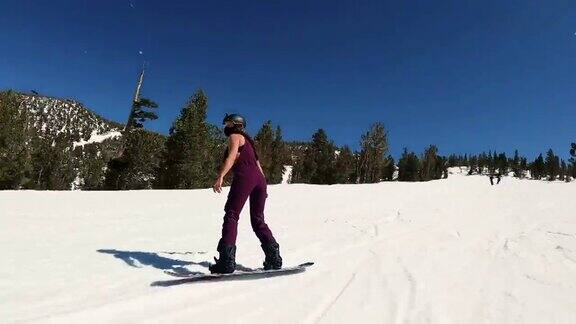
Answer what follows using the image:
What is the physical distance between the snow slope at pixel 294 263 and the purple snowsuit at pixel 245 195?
683mm

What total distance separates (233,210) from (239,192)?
0.78 feet

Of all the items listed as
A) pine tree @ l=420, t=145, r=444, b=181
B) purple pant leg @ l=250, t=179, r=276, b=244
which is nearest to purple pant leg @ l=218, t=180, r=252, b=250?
purple pant leg @ l=250, t=179, r=276, b=244

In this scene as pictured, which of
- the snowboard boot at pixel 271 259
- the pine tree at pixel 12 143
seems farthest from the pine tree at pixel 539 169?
the snowboard boot at pixel 271 259

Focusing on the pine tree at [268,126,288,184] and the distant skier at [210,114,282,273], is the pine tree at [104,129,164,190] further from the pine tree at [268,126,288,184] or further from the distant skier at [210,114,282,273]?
the distant skier at [210,114,282,273]

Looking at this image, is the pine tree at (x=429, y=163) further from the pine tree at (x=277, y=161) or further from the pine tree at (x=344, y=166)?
the pine tree at (x=277, y=161)

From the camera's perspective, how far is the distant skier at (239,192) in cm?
504

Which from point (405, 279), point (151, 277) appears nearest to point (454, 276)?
point (405, 279)

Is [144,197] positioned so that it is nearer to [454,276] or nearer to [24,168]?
[454,276]

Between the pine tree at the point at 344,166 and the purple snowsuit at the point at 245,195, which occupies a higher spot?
the pine tree at the point at 344,166

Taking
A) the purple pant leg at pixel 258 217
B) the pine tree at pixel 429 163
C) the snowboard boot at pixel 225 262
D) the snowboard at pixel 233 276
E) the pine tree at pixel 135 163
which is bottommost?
the snowboard at pixel 233 276

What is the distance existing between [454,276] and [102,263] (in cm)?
444

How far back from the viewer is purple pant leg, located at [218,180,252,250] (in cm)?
505

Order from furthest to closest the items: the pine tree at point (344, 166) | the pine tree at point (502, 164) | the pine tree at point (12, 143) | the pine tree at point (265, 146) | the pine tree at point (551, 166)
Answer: the pine tree at point (502, 164), the pine tree at point (551, 166), the pine tree at point (344, 166), the pine tree at point (265, 146), the pine tree at point (12, 143)

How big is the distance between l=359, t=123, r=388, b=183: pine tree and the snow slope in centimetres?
5969
